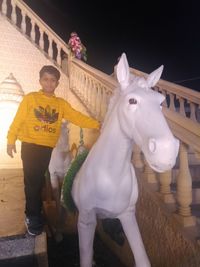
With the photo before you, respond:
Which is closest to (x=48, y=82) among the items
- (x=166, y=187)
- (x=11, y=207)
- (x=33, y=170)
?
(x=33, y=170)

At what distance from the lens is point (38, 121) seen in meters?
2.52

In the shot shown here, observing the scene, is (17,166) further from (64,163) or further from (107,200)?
(107,200)

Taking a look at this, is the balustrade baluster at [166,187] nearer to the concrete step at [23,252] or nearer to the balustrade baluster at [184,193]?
the balustrade baluster at [184,193]

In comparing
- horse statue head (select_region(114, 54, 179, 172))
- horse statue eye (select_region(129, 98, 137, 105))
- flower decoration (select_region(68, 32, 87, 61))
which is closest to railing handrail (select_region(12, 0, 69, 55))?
flower decoration (select_region(68, 32, 87, 61))

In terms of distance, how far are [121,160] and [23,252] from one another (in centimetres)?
103

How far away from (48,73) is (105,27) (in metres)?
7.83

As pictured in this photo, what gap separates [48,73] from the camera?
8.32 ft

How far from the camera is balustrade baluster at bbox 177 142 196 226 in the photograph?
89.4 inches

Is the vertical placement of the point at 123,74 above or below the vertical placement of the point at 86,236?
above

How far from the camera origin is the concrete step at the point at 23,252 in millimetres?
2174

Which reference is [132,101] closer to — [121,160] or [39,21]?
[121,160]

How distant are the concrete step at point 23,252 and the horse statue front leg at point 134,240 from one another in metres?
0.63

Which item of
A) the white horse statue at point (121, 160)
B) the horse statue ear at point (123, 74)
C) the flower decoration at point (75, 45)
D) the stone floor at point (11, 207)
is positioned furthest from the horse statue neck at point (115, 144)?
the flower decoration at point (75, 45)

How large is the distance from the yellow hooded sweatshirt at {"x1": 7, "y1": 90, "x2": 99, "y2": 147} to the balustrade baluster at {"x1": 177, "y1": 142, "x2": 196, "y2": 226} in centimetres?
76
